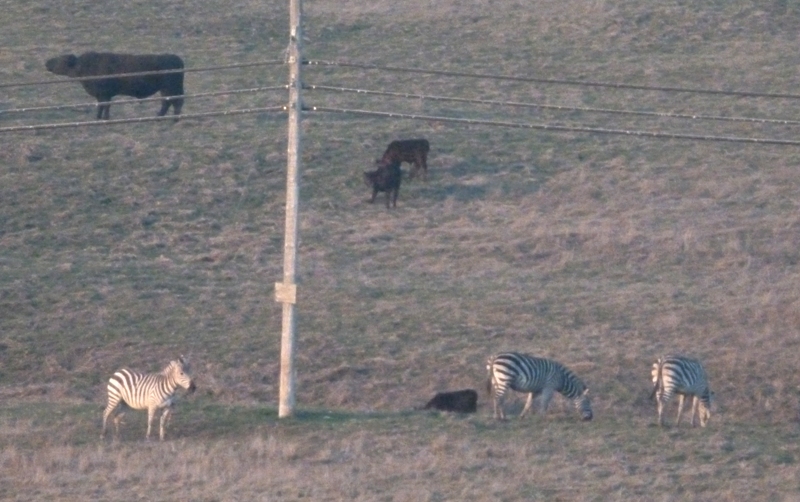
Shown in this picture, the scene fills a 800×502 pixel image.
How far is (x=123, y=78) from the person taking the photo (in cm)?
3145

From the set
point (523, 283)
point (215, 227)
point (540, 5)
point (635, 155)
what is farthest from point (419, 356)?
point (540, 5)

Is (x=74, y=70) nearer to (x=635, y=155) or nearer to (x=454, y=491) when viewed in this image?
(x=635, y=155)

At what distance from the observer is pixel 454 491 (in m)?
13.2

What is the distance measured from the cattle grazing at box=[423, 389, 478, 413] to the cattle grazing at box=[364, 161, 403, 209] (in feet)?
38.0

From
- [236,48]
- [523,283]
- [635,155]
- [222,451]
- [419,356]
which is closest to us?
[222,451]

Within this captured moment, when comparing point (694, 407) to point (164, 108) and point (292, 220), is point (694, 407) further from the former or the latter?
point (164, 108)

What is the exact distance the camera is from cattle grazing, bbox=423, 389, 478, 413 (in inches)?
714

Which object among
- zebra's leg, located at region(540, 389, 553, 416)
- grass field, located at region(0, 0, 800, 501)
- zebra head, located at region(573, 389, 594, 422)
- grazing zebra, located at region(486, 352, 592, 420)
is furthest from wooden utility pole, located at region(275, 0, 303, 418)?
zebra head, located at region(573, 389, 594, 422)

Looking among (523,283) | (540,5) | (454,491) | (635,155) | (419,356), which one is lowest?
(454,491)

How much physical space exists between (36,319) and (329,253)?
622 cm

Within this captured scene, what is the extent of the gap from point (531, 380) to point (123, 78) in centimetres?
1693

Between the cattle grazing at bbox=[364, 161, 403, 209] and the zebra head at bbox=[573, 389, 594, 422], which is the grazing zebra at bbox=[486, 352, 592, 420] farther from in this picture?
the cattle grazing at bbox=[364, 161, 403, 209]

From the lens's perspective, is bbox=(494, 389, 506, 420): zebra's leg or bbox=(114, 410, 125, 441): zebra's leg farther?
bbox=(494, 389, 506, 420): zebra's leg

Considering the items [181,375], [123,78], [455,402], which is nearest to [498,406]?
[455,402]
